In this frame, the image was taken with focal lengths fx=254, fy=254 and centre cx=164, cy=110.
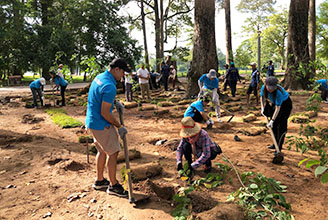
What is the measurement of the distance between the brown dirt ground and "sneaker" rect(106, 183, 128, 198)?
0.07m

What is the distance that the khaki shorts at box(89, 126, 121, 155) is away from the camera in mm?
3418

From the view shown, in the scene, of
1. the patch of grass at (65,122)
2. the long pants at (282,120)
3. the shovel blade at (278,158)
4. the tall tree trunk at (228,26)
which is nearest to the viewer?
the shovel blade at (278,158)

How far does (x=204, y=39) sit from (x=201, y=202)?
860 cm

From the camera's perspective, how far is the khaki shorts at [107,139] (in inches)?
135

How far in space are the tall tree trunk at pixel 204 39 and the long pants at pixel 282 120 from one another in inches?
235

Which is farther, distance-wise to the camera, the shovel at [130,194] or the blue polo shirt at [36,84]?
the blue polo shirt at [36,84]

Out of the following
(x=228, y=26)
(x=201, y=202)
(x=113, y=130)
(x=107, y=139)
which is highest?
(x=228, y=26)

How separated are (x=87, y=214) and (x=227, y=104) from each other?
7.93 metres

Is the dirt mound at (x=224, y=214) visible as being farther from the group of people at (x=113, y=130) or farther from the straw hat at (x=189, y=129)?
the straw hat at (x=189, y=129)

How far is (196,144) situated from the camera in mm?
4109

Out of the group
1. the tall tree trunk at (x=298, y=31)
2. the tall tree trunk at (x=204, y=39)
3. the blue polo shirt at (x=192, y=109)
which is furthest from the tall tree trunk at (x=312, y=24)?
the blue polo shirt at (x=192, y=109)

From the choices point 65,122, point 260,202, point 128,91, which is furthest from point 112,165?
point 128,91

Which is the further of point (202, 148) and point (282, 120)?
point (282, 120)

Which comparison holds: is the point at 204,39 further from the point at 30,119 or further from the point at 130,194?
the point at 130,194
